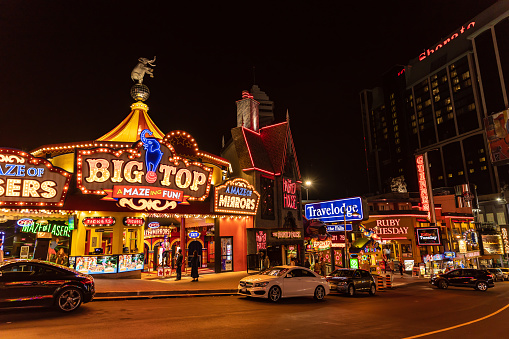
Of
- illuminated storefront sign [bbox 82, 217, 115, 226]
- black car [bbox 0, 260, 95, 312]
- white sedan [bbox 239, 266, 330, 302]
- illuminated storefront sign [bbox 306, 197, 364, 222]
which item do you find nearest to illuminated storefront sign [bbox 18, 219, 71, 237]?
illuminated storefront sign [bbox 82, 217, 115, 226]

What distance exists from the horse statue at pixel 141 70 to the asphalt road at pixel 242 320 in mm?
21423

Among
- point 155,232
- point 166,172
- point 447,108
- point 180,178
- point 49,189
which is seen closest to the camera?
point 49,189

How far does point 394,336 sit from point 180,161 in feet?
52.7

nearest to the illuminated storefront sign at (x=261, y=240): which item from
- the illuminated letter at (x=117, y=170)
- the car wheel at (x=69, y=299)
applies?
the illuminated letter at (x=117, y=170)

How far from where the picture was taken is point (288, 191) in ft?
104

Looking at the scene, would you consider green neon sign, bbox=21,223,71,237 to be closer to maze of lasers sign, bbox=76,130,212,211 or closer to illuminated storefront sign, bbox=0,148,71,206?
illuminated storefront sign, bbox=0,148,71,206

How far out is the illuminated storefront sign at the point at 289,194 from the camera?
31.1 metres

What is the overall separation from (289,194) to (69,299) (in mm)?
23188

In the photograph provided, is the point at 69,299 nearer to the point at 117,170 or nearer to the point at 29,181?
the point at 29,181

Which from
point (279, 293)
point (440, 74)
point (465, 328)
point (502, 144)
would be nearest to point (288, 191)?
point (279, 293)

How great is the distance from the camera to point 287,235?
30062 millimetres

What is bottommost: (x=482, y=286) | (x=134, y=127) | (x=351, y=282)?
(x=482, y=286)

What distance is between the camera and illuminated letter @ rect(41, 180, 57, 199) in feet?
58.0

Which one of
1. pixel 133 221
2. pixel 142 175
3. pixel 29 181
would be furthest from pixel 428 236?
pixel 29 181
